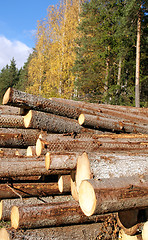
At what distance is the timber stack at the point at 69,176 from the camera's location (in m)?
2.22

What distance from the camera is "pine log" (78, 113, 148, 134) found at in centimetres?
458

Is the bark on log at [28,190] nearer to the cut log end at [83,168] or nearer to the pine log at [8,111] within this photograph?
the cut log end at [83,168]

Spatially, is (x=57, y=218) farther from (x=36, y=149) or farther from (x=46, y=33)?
(x=46, y=33)

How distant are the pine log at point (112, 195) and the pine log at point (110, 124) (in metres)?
2.37

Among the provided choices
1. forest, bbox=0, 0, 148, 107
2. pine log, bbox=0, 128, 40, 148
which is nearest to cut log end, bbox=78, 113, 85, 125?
pine log, bbox=0, 128, 40, 148

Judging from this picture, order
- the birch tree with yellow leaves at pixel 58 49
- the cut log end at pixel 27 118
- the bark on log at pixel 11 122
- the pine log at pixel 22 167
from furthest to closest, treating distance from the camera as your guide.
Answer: the birch tree with yellow leaves at pixel 58 49 → the bark on log at pixel 11 122 → the cut log end at pixel 27 118 → the pine log at pixel 22 167

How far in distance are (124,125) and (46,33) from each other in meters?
22.5

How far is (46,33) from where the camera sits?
24.6 m

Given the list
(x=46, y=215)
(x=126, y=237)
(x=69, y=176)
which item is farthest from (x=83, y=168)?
(x=126, y=237)

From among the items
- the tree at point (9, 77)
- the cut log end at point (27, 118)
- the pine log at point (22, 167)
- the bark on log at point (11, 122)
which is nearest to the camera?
the pine log at point (22, 167)

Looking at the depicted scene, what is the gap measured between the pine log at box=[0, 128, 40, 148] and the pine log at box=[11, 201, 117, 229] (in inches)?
72.1

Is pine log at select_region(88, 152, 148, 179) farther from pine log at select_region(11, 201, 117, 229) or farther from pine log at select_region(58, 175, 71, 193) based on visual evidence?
pine log at select_region(58, 175, 71, 193)

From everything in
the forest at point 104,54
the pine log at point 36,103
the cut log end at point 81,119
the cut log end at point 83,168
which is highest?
the forest at point 104,54

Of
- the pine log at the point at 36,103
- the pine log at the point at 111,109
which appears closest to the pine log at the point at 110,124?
the pine log at the point at 36,103
